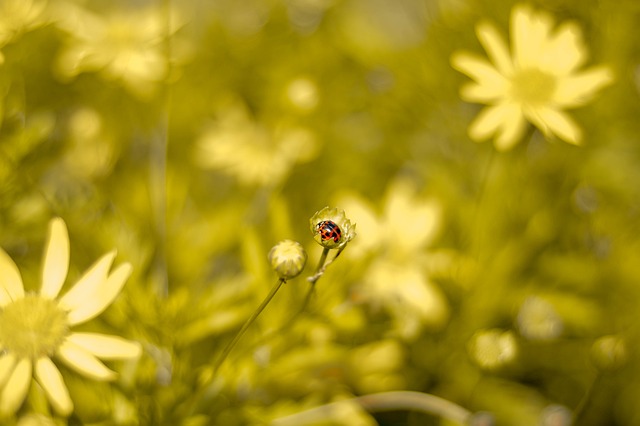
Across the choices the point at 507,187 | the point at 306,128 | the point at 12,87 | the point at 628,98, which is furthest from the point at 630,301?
the point at 12,87

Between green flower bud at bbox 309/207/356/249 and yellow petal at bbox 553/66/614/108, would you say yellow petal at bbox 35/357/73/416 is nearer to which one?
green flower bud at bbox 309/207/356/249

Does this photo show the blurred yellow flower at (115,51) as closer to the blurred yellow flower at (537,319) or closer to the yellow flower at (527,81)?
the yellow flower at (527,81)

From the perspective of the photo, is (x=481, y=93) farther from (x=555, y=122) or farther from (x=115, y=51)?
(x=115, y=51)

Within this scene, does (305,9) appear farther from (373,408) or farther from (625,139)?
(373,408)

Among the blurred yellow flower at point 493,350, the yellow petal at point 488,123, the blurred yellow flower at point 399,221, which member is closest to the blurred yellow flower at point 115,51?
the blurred yellow flower at point 399,221

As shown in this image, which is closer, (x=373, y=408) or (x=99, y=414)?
(x=99, y=414)

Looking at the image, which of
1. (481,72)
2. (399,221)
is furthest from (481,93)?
(399,221)
